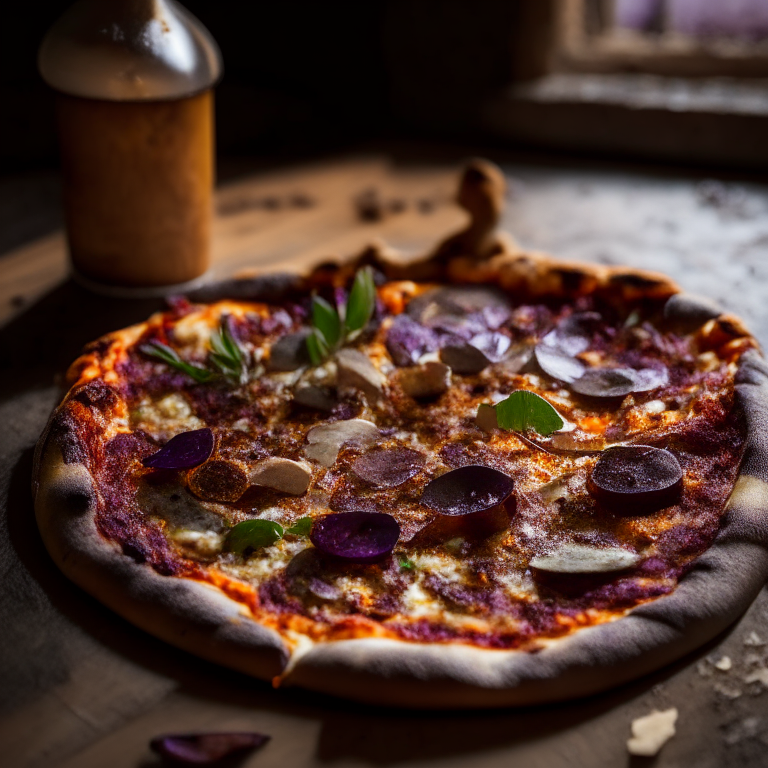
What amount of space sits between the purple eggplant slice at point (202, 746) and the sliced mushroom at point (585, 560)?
56 cm

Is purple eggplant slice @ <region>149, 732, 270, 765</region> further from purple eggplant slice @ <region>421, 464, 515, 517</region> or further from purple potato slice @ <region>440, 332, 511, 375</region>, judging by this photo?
purple potato slice @ <region>440, 332, 511, 375</region>

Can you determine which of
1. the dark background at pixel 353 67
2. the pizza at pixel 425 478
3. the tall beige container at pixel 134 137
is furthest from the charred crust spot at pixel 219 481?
the dark background at pixel 353 67

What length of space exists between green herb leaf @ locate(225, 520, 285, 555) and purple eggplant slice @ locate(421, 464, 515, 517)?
288 millimetres

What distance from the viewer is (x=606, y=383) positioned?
2.16 meters

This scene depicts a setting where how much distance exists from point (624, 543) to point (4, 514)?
3.94 ft

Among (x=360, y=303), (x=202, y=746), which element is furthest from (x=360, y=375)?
(x=202, y=746)

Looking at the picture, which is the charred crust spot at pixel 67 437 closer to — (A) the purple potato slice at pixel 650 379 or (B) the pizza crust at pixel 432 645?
(B) the pizza crust at pixel 432 645

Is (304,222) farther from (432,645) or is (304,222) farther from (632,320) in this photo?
(432,645)

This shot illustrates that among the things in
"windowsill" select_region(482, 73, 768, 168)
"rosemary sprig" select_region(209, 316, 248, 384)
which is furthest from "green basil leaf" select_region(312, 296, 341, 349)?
"windowsill" select_region(482, 73, 768, 168)

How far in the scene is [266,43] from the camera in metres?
4.20

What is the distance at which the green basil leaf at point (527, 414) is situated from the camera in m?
1.98

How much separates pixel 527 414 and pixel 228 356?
706 millimetres

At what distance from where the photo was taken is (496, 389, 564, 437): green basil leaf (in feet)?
6.49

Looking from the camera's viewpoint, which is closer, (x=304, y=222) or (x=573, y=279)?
(x=573, y=279)
